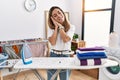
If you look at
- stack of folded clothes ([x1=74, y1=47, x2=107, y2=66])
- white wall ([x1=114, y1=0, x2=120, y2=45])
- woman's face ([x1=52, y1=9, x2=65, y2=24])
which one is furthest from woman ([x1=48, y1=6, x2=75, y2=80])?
white wall ([x1=114, y1=0, x2=120, y2=45])

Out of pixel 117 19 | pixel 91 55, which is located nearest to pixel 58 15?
pixel 91 55

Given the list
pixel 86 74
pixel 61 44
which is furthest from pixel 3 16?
pixel 86 74

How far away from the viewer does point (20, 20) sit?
3348 millimetres

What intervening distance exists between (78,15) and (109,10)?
0.96m

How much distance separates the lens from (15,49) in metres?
2.93

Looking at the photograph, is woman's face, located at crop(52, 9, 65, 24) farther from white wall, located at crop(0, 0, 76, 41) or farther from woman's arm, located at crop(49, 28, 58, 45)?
white wall, located at crop(0, 0, 76, 41)

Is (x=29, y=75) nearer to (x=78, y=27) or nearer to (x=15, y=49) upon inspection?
(x=15, y=49)

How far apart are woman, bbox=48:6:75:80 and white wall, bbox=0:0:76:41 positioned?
158cm

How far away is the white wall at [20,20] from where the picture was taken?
3.13 m

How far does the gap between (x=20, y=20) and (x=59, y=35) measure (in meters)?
1.77

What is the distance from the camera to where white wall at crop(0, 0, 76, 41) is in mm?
3135

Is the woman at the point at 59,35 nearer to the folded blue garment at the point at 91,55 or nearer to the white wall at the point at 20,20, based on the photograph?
the folded blue garment at the point at 91,55

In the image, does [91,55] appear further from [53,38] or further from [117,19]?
[117,19]

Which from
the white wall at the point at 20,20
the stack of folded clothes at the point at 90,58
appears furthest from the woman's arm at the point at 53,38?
the white wall at the point at 20,20
